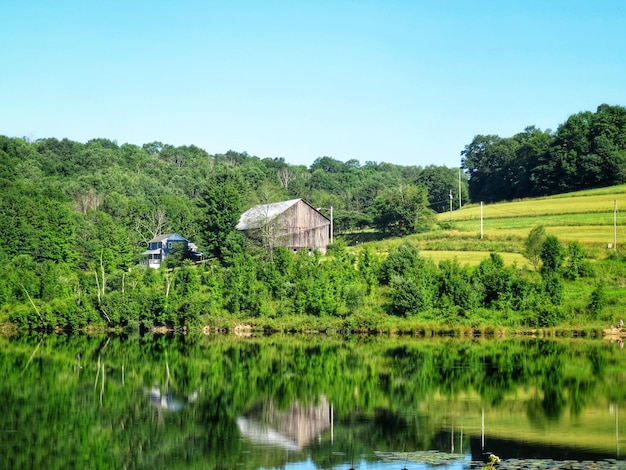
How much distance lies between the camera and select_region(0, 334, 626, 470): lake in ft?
72.9

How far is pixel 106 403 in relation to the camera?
1232 inches

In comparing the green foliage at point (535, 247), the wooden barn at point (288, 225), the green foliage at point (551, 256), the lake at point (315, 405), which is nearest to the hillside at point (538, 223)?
the green foliage at point (535, 247)

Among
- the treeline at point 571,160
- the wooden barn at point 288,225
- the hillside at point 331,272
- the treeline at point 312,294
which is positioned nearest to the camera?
the treeline at point 312,294

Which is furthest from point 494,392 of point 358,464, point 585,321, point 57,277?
point 57,277

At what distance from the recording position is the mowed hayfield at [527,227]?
67.6 metres

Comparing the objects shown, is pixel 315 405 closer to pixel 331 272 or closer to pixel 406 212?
pixel 331 272

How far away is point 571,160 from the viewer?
318 feet

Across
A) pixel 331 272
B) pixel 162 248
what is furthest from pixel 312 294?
pixel 162 248

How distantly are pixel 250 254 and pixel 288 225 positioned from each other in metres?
6.42

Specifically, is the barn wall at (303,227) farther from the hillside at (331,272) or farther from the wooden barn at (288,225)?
the hillside at (331,272)

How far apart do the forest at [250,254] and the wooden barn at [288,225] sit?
4.66ft

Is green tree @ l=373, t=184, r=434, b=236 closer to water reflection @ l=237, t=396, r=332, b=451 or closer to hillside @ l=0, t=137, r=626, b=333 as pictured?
hillside @ l=0, t=137, r=626, b=333

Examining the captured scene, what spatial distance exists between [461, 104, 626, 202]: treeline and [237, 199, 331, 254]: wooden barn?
32.7 m

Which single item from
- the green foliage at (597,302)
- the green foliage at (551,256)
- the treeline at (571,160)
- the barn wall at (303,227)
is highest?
the treeline at (571,160)
